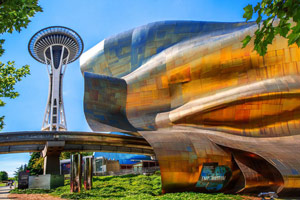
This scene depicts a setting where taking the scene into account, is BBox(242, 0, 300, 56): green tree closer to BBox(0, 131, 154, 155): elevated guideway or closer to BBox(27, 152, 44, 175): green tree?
BBox(0, 131, 154, 155): elevated guideway

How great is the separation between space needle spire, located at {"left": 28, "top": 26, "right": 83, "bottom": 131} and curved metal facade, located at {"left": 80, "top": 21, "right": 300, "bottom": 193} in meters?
56.0

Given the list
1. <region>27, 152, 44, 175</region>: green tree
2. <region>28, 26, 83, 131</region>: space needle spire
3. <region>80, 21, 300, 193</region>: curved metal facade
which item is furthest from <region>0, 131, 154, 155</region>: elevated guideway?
<region>28, 26, 83, 131</region>: space needle spire

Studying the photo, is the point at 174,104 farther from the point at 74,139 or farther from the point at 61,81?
the point at 61,81

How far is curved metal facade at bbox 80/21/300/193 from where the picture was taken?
13.1 meters

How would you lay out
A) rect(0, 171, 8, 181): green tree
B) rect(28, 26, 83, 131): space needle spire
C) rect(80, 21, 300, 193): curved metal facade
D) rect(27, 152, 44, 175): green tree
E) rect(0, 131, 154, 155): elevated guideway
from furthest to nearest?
rect(0, 171, 8, 181): green tree, rect(28, 26, 83, 131): space needle spire, rect(27, 152, 44, 175): green tree, rect(0, 131, 154, 155): elevated guideway, rect(80, 21, 300, 193): curved metal facade

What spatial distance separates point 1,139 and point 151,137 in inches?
661

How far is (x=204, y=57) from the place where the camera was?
58.1ft

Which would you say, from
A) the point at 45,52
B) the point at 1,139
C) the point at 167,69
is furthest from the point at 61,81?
the point at 167,69

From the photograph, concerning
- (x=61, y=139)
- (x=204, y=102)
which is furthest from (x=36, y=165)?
(x=204, y=102)

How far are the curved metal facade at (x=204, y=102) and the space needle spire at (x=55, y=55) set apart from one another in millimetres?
55983

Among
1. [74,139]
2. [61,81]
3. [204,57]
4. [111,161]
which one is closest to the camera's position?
[204,57]

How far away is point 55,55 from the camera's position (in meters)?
82.1

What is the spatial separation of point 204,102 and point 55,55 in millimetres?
75318

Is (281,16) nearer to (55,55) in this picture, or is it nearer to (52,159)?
(52,159)
